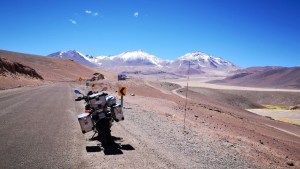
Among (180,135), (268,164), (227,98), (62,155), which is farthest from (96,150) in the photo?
(227,98)

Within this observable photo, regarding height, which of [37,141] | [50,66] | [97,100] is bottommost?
[37,141]

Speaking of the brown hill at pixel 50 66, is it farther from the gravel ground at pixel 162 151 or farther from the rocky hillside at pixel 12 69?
the gravel ground at pixel 162 151

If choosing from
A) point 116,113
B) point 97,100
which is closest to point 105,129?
point 116,113

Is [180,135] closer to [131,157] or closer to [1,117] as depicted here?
[131,157]

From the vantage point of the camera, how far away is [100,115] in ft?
33.1

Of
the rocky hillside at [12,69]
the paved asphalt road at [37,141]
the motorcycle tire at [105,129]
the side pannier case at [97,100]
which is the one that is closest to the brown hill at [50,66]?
the rocky hillside at [12,69]

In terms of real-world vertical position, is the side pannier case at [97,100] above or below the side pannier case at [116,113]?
above

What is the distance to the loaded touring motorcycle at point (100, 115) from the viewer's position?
9.93 m

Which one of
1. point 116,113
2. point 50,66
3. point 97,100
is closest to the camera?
point 97,100

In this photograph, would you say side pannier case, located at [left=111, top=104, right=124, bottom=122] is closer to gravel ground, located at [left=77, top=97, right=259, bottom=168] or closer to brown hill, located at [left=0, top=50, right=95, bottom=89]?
gravel ground, located at [left=77, top=97, right=259, bottom=168]

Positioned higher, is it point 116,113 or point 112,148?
point 116,113

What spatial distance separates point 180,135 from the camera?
12.7 m

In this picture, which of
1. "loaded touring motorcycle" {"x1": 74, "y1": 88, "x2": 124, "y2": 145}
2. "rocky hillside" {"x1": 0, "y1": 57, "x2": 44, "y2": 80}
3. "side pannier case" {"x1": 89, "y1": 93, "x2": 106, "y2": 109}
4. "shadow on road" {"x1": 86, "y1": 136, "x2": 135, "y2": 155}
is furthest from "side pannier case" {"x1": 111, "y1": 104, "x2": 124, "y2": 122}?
"rocky hillside" {"x1": 0, "y1": 57, "x2": 44, "y2": 80}

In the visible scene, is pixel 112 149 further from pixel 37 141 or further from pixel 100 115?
pixel 37 141
